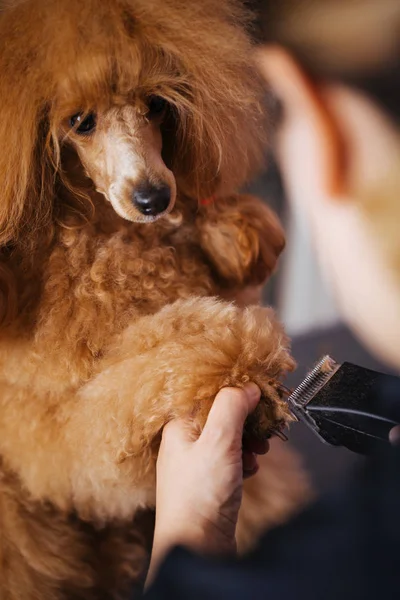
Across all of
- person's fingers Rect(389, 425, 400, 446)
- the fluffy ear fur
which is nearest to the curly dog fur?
the fluffy ear fur

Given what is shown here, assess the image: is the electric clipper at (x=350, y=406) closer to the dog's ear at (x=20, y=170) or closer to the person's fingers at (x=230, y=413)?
the person's fingers at (x=230, y=413)

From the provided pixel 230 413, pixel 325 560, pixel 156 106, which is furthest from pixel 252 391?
pixel 156 106

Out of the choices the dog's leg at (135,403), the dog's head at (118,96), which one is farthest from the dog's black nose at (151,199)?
the dog's leg at (135,403)

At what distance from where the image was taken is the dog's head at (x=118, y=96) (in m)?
0.51

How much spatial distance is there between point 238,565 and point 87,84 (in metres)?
0.39

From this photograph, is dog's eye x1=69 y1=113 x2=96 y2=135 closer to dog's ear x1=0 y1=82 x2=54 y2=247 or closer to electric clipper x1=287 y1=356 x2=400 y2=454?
dog's ear x1=0 y1=82 x2=54 y2=247

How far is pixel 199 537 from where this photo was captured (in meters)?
0.54

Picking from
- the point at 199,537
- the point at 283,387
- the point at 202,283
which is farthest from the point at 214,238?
the point at 199,537

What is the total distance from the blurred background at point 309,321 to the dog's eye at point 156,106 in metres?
Answer: 0.13

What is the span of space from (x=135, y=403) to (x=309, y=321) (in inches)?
13.5

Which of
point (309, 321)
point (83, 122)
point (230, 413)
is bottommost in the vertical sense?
point (309, 321)

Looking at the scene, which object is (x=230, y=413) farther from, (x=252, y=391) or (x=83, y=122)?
(x=83, y=122)

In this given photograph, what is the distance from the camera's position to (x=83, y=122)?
557 millimetres

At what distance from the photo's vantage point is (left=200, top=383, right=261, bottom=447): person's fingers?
0.53m
